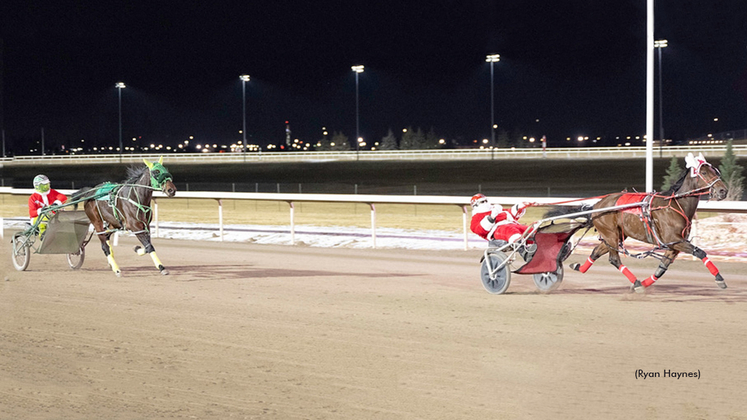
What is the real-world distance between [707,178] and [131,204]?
6.46 metres

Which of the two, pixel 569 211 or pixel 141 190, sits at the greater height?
pixel 141 190

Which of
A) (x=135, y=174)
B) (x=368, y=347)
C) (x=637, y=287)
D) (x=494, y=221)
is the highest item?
(x=135, y=174)

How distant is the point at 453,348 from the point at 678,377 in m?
1.58

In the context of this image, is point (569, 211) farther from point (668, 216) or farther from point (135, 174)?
point (135, 174)

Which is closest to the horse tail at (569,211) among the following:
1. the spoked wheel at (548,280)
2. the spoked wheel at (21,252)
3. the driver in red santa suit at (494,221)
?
the driver in red santa suit at (494,221)

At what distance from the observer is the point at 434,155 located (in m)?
58.0

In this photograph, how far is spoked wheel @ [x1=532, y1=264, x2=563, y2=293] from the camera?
848 centimetres

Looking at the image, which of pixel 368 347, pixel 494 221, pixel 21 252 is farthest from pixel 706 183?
pixel 21 252

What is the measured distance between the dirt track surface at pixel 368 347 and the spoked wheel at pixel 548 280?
0.11 meters

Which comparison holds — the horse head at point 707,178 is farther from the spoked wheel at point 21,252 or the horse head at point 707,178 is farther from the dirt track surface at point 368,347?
the spoked wheel at point 21,252

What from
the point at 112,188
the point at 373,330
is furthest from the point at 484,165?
the point at 373,330

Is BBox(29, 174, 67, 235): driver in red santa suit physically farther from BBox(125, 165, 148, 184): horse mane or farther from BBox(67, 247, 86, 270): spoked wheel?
BBox(125, 165, 148, 184): horse mane

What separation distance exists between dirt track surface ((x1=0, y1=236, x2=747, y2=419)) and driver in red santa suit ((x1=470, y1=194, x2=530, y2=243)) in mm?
652

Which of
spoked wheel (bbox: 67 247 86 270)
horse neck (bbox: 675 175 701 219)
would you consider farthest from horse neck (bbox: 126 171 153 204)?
horse neck (bbox: 675 175 701 219)
